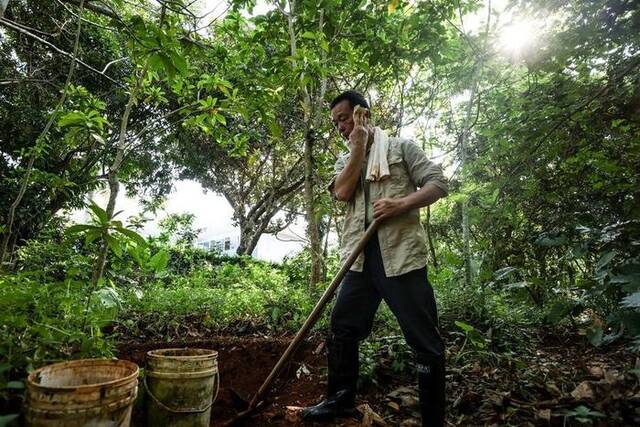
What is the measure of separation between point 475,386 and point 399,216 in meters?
1.45

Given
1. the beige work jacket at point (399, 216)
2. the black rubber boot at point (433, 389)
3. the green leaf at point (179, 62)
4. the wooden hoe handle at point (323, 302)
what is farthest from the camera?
the wooden hoe handle at point (323, 302)

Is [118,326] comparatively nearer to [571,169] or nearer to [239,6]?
[239,6]

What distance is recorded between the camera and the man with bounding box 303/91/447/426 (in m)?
2.06

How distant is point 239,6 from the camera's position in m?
3.75

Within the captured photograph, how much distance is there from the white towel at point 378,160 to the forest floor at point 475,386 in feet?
4.94

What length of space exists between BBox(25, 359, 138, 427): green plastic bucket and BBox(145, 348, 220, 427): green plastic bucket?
36cm

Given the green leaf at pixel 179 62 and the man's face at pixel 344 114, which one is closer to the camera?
the green leaf at pixel 179 62

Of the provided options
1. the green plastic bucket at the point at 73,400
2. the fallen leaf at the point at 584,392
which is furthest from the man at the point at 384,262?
the green plastic bucket at the point at 73,400

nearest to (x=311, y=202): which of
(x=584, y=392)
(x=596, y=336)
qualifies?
(x=596, y=336)

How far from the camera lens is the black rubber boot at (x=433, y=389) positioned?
2031 millimetres

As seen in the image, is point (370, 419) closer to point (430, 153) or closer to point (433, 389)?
point (433, 389)

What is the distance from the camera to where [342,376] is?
8.00ft

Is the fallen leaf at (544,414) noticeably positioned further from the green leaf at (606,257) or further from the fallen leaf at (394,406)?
the green leaf at (606,257)

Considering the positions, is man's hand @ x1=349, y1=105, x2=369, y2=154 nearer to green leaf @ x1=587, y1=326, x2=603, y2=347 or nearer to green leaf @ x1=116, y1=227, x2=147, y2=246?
green leaf @ x1=116, y1=227, x2=147, y2=246
